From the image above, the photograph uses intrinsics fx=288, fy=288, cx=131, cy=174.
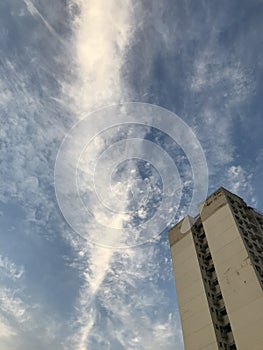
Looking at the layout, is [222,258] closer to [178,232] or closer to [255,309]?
[255,309]

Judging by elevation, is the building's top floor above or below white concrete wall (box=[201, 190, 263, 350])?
above

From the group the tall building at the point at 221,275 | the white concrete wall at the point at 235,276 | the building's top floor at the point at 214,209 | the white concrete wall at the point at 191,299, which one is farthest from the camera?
A: the building's top floor at the point at 214,209

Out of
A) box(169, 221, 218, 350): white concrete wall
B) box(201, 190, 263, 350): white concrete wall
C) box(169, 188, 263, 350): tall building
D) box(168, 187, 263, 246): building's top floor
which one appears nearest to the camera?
box(201, 190, 263, 350): white concrete wall

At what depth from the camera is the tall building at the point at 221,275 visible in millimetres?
40844

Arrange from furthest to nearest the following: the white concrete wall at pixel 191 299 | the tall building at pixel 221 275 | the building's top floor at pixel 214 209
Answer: the building's top floor at pixel 214 209
the white concrete wall at pixel 191 299
the tall building at pixel 221 275

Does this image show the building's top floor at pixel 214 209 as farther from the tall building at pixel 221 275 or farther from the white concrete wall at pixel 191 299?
the white concrete wall at pixel 191 299

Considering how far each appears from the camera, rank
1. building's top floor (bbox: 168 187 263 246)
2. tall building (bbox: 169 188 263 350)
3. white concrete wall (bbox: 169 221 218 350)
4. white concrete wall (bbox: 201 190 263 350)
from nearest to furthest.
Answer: white concrete wall (bbox: 201 190 263 350) < tall building (bbox: 169 188 263 350) < white concrete wall (bbox: 169 221 218 350) < building's top floor (bbox: 168 187 263 246)

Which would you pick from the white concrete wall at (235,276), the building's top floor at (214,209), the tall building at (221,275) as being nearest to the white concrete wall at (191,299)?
the tall building at (221,275)

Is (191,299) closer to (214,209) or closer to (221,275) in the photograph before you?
(221,275)

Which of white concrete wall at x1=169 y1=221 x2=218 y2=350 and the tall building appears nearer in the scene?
the tall building

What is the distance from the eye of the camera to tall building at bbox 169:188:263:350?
40844 millimetres

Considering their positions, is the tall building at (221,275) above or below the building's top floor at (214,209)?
below

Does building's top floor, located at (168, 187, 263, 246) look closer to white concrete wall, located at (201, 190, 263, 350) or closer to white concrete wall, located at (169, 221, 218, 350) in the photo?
white concrete wall, located at (201, 190, 263, 350)

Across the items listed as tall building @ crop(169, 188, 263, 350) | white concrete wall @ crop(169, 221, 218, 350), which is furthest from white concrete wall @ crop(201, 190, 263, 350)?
white concrete wall @ crop(169, 221, 218, 350)
